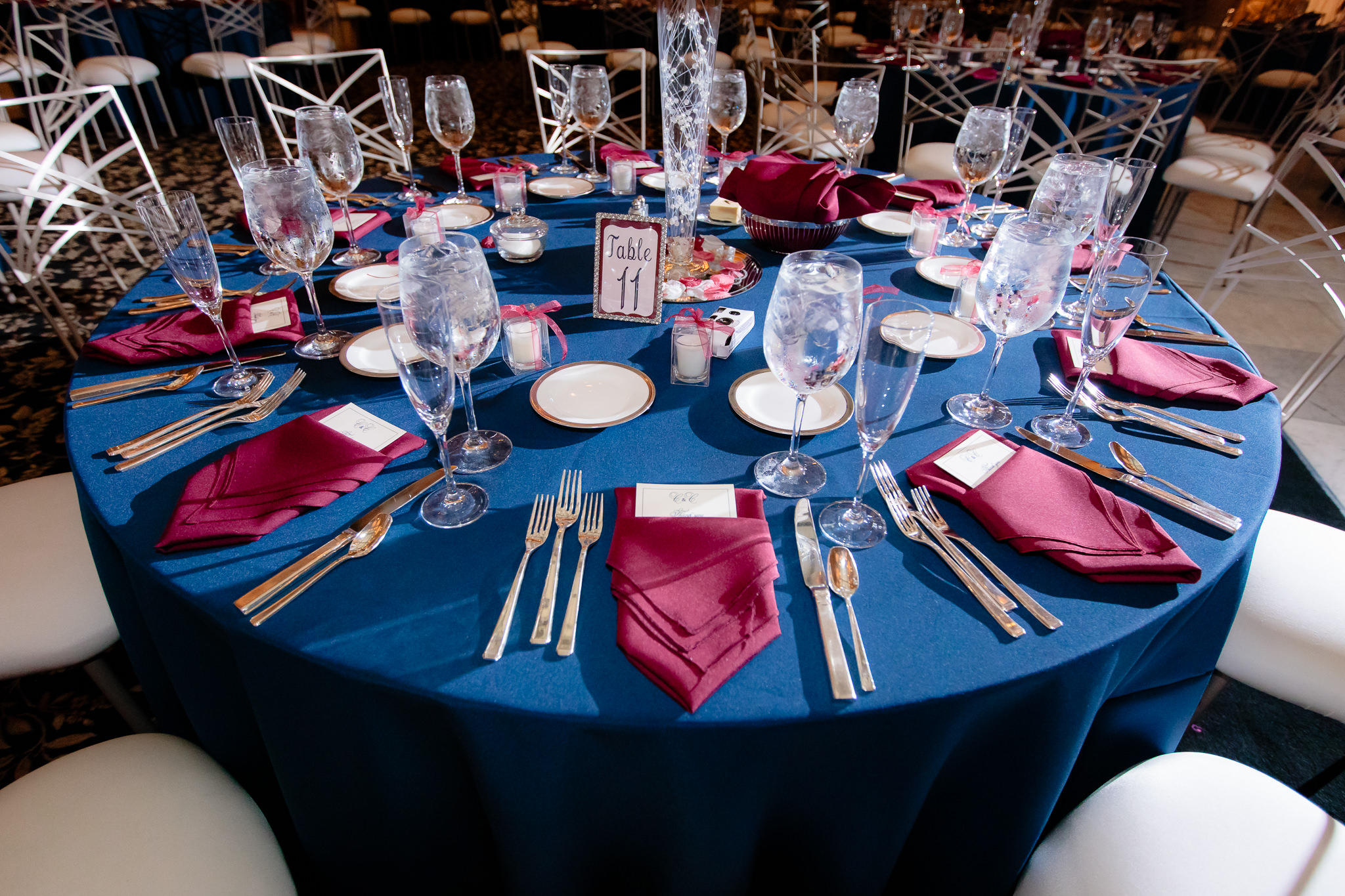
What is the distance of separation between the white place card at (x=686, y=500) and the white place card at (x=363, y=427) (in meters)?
0.36

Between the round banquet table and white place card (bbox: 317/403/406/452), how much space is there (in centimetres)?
3

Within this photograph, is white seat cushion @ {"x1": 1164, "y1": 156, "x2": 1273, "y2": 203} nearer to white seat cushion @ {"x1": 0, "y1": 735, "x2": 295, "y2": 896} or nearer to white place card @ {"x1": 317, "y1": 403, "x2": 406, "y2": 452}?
white place card @ {"x1": 317, "y1": 403, "x2": 406, "y2": 452}

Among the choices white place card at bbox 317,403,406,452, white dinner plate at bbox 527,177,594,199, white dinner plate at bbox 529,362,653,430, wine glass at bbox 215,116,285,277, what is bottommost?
white place card at bbox 317,403,406,452

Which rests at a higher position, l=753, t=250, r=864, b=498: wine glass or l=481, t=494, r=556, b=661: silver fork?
l=753, t=250, r=864, b=498: wine glass

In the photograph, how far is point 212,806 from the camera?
0.85 metres

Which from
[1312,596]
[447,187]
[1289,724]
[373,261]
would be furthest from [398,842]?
[1289,724]

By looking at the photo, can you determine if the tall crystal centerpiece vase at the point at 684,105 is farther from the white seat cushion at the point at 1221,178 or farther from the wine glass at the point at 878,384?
the white seat cushion at the point at 1221,178

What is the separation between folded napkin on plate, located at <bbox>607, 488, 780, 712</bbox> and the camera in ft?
2.20

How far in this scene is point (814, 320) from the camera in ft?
2.57

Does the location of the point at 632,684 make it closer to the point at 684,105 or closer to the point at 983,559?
the point at 983,559

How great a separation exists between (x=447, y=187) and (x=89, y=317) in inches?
83.5

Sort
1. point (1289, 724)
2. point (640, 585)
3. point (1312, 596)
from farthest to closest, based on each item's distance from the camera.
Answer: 1. point (1289, 724)
2. point (1312, 596)
3. point (640, 585)

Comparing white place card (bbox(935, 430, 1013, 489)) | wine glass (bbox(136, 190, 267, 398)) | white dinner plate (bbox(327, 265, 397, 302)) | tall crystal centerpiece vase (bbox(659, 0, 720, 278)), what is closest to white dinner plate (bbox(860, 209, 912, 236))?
tall crystal centerpiece vase (bbox(659, 0, 720, 278))

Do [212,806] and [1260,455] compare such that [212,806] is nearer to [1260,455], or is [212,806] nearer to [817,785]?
[817,785]
